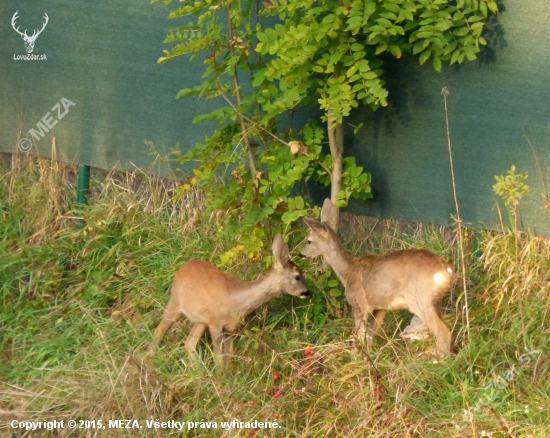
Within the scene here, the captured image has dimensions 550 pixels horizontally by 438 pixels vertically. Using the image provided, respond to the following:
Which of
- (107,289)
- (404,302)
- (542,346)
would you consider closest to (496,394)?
(542,346)

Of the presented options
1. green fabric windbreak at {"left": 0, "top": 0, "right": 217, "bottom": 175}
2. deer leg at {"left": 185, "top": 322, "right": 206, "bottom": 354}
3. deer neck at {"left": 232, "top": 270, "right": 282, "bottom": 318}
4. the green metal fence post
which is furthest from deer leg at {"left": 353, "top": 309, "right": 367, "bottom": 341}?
the green metal fence post

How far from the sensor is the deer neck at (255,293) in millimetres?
5855

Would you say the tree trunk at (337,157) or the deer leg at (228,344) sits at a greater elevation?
the tree trunk at (337,157)

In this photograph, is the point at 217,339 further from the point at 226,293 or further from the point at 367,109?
the point at 367,109

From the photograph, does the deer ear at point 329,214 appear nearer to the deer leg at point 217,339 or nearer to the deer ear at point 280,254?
the deer ear at point 280,254

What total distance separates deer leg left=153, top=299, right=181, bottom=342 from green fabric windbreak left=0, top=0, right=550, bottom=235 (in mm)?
1836

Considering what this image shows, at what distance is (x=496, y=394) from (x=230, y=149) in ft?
9.70

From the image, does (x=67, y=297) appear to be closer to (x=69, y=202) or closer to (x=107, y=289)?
(x=107, y=289)

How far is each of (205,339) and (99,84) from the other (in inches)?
123

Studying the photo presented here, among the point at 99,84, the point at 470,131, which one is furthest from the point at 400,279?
the point at 99,84

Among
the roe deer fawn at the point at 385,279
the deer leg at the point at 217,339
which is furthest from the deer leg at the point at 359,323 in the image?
the deer leg at the point at 217,339

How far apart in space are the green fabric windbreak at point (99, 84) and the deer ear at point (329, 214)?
177 cm

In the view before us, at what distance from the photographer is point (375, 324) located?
599 cm

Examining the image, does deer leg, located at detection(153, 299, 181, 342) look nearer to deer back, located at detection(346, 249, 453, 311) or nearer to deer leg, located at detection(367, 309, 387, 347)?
deer back, located at detection(346, 249, 453, 311)
